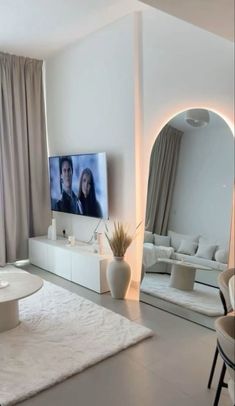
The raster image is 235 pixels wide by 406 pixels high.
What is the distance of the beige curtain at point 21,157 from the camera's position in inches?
193

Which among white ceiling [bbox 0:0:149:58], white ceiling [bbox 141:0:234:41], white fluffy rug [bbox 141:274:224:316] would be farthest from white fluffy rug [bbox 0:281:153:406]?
white ceiling [bbox 0:0:149:58]

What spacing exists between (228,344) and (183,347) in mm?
1396

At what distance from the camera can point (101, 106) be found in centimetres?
429

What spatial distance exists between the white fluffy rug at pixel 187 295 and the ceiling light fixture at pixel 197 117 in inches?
59.7

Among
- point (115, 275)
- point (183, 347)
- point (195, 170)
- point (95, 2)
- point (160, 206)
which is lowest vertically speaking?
point (183, 347)

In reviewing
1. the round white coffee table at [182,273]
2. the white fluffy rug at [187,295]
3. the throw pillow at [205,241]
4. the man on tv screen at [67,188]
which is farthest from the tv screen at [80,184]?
the throw pillow at [205,241]

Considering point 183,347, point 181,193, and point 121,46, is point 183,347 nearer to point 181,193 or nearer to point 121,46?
point 181,193

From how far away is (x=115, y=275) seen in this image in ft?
12.0

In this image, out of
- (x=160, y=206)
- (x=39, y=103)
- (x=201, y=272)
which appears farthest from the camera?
(x=39, y=103)

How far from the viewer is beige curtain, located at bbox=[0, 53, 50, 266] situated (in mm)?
4906

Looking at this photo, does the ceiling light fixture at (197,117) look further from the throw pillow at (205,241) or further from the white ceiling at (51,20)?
the white ceiling at (51,20)

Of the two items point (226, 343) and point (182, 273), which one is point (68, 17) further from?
point (226, 343)

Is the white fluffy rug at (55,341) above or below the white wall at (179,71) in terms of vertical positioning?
below

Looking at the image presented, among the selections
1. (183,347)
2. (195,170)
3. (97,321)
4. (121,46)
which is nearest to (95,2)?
(121,46)
